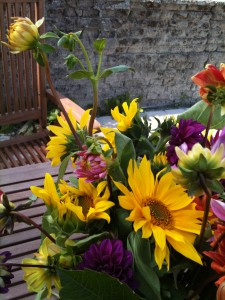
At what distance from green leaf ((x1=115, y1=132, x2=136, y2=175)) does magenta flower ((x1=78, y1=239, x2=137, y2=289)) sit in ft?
0.42

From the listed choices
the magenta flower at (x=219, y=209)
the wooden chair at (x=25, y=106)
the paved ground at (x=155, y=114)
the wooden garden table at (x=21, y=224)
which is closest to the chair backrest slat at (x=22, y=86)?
the wooden chair at (x=25, y=106)

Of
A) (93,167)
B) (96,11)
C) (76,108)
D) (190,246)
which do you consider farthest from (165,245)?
(96,11)

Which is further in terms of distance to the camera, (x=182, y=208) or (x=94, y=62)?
(x=94, y=62)

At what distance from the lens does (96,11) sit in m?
3.33

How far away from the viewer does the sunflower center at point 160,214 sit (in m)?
0.54

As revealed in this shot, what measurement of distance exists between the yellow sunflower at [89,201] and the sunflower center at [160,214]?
0.05 m

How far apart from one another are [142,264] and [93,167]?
0.14 meters

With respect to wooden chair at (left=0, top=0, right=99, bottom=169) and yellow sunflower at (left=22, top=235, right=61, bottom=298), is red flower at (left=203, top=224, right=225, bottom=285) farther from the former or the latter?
wooden chair at (left=0, top=0, right=99, bottom=169)

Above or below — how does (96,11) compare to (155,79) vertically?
above

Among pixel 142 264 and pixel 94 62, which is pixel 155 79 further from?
pixel 142 264

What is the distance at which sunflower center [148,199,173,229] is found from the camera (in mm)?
539

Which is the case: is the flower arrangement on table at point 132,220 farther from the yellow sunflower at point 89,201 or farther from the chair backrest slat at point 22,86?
the chair backrest slat at point 22,86

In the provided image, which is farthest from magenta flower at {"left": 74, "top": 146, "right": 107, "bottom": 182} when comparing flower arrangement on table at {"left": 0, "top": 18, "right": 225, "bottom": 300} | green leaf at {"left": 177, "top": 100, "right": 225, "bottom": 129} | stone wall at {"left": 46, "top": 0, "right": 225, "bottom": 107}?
stone wall at {"left": 46, "top": 0, "right": 225, "bottom": 107}

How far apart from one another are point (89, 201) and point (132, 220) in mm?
100
